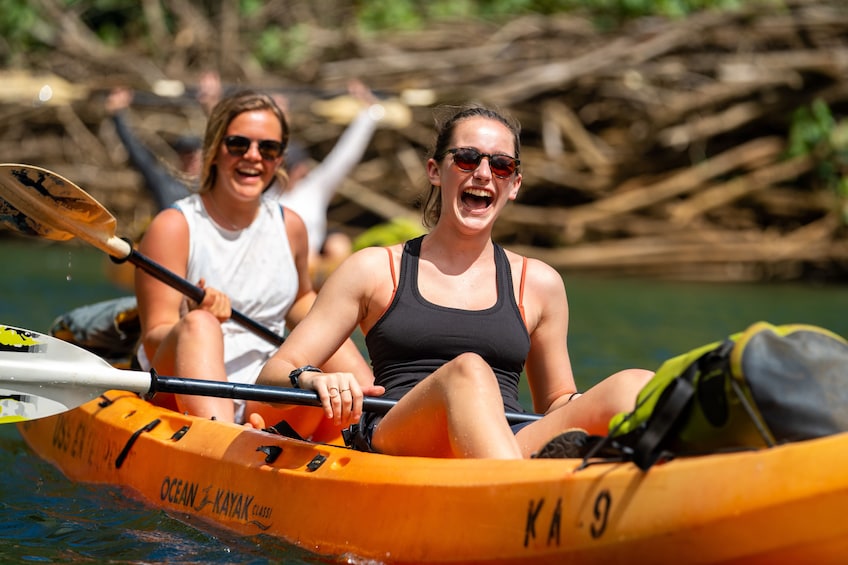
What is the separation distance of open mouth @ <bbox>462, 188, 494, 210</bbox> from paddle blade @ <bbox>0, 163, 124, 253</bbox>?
1.70 m

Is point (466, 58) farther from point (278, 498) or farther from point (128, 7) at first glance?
point (278, 498)

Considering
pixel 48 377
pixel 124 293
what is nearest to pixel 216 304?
pixel 48 377

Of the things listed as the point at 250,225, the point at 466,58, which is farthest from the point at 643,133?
the point at 250,225

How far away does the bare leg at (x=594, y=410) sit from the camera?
2.95 m

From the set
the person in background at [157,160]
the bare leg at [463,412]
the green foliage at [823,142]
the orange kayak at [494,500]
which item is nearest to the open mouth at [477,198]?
the bare leg at [463,412]

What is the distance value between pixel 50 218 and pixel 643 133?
8890 mm

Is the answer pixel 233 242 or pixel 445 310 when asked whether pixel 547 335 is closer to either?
pixel 445 310

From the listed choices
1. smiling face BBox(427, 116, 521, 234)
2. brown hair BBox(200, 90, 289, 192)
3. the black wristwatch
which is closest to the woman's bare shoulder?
smiling face BBox(427, 116, 521, 234)

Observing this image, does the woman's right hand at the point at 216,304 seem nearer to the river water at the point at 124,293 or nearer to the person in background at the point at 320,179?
the river water at the point at 124,293

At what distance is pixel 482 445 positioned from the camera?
2.97m

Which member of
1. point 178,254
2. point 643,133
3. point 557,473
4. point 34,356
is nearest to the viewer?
point 557,473

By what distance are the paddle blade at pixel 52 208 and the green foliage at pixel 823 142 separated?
9.02 m

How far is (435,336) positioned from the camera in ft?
11.1

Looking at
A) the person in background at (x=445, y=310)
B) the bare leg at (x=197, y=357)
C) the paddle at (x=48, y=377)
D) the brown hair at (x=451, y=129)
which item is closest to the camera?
the person in background at (x=445, y=310)
